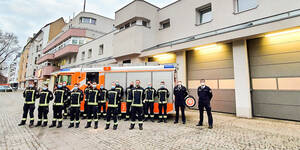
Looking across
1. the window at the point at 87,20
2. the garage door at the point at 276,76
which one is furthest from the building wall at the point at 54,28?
the garage door at the point at 276,76

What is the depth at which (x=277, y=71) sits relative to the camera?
744 cm

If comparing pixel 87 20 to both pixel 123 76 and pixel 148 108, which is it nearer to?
pixel 123 76

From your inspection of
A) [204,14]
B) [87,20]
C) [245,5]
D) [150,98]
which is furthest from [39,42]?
[245,5]

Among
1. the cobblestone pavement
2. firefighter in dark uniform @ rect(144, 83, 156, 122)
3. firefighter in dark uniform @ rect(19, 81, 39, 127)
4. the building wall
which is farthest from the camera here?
the building wall

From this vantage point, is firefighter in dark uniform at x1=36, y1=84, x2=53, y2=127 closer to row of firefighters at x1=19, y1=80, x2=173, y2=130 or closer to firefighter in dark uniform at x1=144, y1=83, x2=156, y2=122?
row of firefighters at x1=19, y1=80, x2=173, y2=130

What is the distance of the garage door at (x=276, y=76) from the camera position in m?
6.97

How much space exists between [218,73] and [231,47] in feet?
5.89

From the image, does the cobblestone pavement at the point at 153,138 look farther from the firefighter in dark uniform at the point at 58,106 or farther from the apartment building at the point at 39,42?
the apartment building at the point at 39,42

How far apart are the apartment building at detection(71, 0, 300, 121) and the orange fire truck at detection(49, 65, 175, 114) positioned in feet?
6.68

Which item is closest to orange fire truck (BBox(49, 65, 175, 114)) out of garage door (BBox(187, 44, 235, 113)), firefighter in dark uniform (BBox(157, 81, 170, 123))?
firefighter in dark uniform (BBox(157, 81, 170, 123))

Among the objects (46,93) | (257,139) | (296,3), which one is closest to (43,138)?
(46,93)

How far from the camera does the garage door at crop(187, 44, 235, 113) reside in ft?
29.6

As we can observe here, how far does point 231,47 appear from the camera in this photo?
9.06m

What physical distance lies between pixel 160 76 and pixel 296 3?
7.81 m
